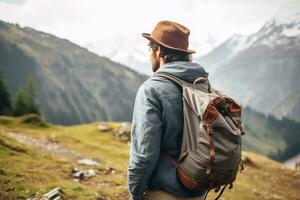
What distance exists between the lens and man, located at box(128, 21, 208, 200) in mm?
5785

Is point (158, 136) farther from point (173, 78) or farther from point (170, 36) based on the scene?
point (170, 36)

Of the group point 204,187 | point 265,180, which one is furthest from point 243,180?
point 204,187

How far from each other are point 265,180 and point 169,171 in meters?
32.4

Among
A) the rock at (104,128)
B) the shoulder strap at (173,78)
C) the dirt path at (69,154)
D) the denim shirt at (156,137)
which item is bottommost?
the rock at (104,128)

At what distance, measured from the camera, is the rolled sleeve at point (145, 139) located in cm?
575

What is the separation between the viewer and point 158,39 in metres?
6.53

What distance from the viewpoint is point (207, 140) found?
5.52 metres

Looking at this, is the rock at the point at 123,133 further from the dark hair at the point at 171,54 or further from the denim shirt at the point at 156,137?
the denim shirt at the point at 156,137

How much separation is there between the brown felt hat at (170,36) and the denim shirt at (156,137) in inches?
20.8

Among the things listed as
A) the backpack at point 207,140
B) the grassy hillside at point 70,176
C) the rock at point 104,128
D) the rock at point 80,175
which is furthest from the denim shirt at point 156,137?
the rock at point 104,128

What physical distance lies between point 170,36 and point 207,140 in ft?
6.44

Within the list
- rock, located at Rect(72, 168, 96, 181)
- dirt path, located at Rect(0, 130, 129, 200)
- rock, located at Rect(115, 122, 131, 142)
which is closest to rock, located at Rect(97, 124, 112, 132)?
rock, located at Rect(115, 122, 131, 142)

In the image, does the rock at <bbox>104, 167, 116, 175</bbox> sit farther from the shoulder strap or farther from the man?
the shoulder strap

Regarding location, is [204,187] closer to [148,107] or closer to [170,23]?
[148,107]
